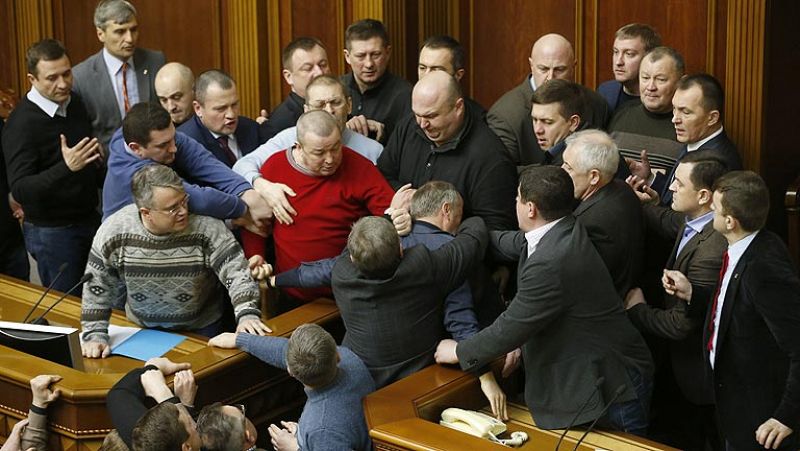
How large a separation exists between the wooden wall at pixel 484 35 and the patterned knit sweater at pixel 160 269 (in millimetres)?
2144

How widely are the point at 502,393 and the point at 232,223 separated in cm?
139

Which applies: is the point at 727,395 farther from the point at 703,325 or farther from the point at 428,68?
the point at 428,68

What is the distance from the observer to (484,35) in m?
6.45

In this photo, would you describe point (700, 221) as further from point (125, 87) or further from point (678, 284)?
point (125, 87)

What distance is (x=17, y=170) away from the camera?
5164mm

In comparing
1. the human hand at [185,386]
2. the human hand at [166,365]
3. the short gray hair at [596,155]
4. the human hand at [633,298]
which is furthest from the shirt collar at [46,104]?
the human hand at [633,298]

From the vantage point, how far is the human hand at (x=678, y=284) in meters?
3.90

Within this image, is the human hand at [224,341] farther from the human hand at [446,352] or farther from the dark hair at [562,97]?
the dark hair at [562,97]

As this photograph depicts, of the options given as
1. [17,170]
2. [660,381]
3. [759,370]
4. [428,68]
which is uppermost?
[428,68]

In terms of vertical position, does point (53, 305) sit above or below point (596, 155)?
below

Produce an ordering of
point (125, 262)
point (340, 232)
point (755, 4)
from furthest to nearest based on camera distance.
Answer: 1. point (755, 4)
2. point (340, 232)
3. point (125, 262)

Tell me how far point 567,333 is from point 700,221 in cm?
63

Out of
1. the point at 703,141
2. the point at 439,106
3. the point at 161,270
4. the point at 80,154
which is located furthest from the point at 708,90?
the point at 80,154

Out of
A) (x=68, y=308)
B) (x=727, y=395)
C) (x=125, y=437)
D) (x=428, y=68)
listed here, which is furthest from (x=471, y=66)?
(x=125, y=437)
